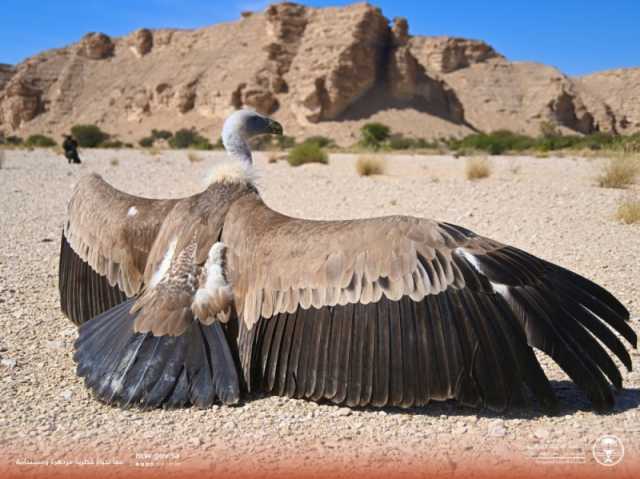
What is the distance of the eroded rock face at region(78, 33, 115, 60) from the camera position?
9675 centimetres

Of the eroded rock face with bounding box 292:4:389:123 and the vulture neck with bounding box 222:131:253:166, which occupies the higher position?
the eroded rock face with bounding box 292:4:389:123

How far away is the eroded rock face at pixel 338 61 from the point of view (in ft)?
235

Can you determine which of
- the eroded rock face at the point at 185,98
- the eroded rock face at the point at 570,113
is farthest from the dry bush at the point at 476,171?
the eroded rock face at the point at 570,113

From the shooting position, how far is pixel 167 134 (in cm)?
7256

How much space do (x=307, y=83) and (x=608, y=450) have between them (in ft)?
233

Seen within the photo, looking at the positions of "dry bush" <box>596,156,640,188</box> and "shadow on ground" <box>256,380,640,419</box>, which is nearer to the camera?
"shadow on ground" <box>256,380,640,419</box>

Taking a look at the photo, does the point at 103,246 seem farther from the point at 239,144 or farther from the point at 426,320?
the point at 426,320

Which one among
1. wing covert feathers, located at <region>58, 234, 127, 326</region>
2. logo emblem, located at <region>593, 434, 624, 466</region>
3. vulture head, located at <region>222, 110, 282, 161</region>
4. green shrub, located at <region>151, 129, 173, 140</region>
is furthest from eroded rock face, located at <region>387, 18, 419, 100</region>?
logo emblem, located at <region>593, 434, 624, 466</region>

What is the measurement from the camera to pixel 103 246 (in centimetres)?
472

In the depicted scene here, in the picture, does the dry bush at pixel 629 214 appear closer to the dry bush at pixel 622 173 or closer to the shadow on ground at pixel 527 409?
the dry bush at pixel 622 173

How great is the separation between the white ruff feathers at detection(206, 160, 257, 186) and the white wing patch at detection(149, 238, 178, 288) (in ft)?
1.99

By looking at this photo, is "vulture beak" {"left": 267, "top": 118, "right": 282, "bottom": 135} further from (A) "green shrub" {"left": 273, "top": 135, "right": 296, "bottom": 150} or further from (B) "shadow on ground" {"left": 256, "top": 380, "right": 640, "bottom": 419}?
(A) "green shrub" {"left": 273, "top": 135, "right": 296, "bottom": 150}

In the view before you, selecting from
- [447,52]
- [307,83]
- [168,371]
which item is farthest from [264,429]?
[447,52]

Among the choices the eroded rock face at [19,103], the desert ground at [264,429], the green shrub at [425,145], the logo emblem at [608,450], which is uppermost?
the eroded rock face at [19,103]
